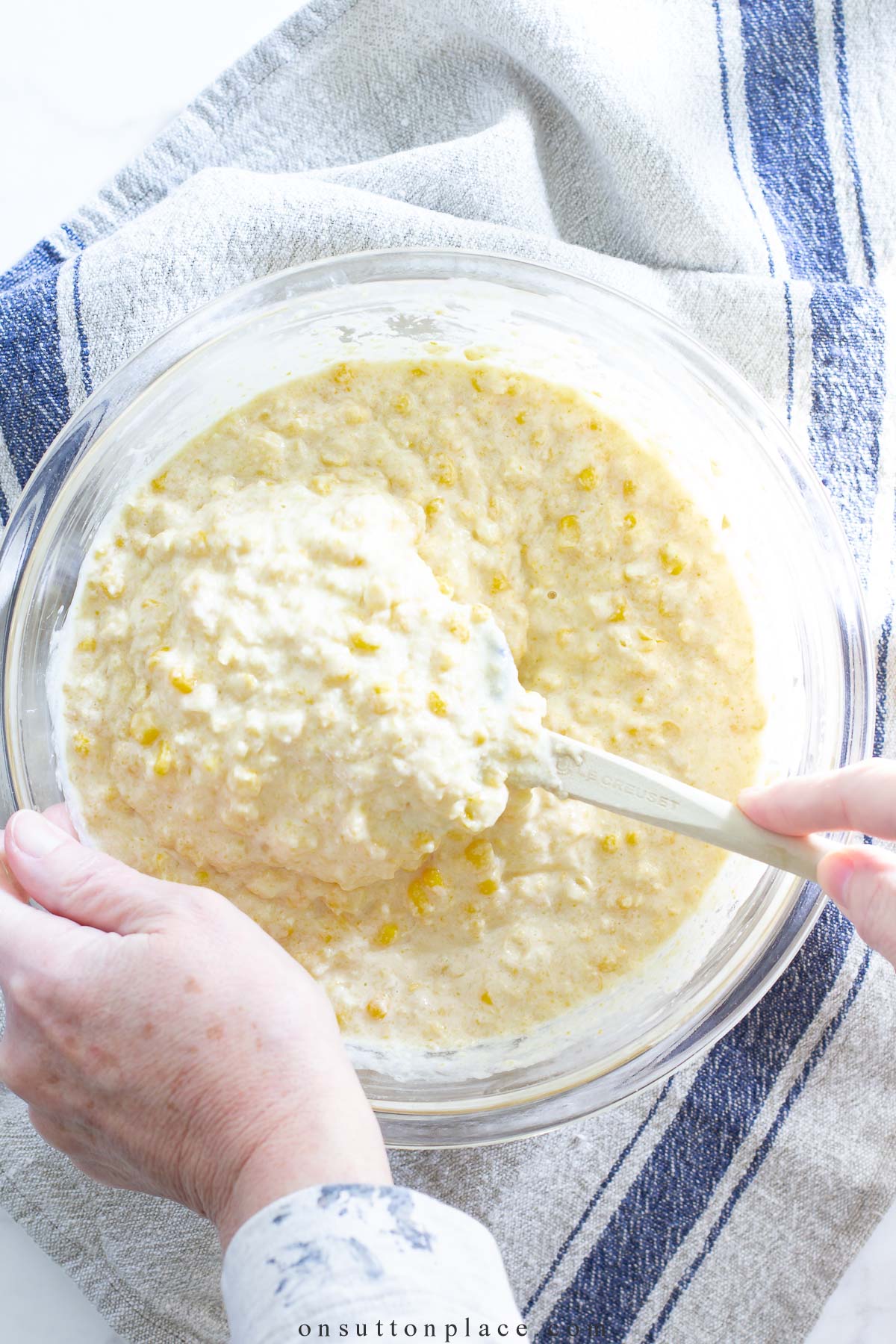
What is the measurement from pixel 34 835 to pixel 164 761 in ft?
0.60

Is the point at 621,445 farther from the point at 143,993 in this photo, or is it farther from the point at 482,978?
the point at 143,993

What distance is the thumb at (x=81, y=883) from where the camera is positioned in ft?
4.10

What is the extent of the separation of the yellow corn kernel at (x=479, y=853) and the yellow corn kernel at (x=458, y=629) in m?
0.29

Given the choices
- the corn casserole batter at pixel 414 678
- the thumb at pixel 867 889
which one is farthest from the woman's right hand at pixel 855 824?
the corn casserole batter at pixel 414 678

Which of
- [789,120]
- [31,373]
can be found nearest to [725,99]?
[789,120]

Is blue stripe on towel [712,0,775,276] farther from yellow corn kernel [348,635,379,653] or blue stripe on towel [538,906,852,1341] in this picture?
blue stripe on towel [538,906,852,1341]

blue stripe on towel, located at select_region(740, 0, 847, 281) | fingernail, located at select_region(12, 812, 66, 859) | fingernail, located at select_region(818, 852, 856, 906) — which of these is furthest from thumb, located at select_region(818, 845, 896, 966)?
blue stripe on towel, located at select_region(740, 0, 847, 281)

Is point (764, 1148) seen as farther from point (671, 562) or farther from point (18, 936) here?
point (18, 936)

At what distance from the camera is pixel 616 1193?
1.59m

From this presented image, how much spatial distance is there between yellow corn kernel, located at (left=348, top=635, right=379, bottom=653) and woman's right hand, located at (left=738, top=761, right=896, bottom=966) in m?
0.52

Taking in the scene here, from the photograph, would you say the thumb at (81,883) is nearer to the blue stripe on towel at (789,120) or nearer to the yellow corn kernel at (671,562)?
the yellow corn kernel at (671,562)

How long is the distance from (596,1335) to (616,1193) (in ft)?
0.66

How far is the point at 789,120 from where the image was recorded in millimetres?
1854

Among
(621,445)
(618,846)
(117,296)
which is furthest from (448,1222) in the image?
(117,296)
